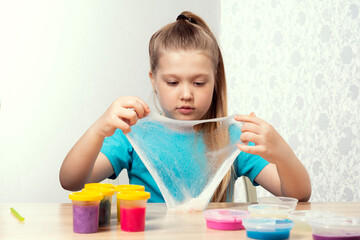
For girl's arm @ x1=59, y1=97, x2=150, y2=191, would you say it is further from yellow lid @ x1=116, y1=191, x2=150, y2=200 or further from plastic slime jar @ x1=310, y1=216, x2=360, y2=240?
plastic slime jar @ x1=310, y1=216, x2=360, y2=240

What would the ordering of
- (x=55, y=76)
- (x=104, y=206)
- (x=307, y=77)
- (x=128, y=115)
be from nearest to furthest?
1. (x=104, y=206)
2. (x=128, y=115)
3. (x=55, y=76)
4. (x=307, y=77)

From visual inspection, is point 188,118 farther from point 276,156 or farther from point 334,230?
point 334,230

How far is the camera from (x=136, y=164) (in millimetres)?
1278

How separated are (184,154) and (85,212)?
34 cm

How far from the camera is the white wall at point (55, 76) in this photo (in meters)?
1.93

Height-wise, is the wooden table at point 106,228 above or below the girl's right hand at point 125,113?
below

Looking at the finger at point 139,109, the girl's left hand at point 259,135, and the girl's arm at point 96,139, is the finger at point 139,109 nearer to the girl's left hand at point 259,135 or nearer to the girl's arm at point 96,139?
the girl's arm at point 96,139

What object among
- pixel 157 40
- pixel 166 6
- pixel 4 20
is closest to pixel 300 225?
pixel 157 40

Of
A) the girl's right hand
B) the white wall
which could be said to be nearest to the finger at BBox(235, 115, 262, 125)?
the girl's right hand

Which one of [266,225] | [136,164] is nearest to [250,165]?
[136,164]

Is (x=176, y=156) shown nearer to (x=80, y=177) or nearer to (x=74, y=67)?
(x=80, y=177)

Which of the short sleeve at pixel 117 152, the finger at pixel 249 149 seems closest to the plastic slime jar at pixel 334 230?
the finger at pixel 249 149

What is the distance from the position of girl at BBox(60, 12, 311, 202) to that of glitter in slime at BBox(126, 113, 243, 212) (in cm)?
4

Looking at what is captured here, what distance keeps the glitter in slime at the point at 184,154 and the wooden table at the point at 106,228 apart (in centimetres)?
7
